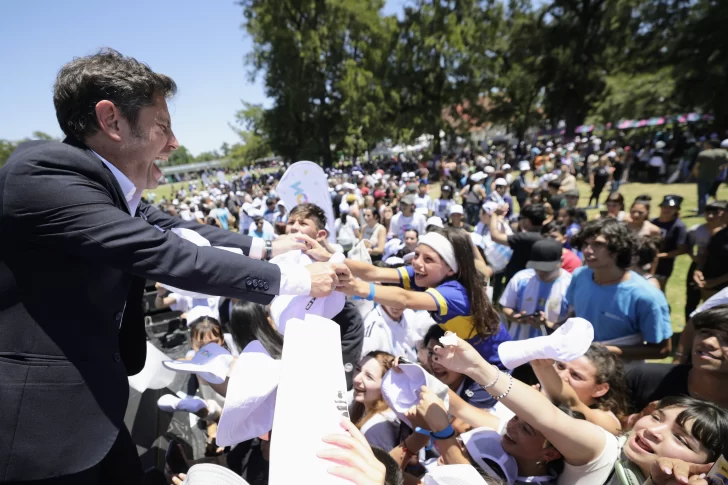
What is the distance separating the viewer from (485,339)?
249cm

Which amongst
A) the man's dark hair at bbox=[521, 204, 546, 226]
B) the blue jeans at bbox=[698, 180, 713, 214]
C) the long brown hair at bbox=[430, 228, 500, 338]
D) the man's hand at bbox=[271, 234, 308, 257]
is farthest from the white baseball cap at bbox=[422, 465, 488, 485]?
the blue jeans at bbox=[698, 180, 713, 214]

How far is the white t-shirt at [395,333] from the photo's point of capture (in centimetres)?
345

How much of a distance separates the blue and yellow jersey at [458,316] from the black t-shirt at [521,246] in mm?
2416

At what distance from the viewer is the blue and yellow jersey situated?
2.26 metres

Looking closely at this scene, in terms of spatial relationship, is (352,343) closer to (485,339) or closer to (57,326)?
(485,339)

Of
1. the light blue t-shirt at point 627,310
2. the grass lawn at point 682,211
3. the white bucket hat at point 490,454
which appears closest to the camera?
the white bucket hat at point 490,454

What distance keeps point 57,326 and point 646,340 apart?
3.43 m

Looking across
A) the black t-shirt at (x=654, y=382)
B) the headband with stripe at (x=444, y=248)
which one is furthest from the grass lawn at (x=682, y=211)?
the headband with stripe at (x=444, y=248)

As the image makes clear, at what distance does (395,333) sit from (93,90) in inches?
111

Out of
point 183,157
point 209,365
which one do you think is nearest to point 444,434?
point 209,365

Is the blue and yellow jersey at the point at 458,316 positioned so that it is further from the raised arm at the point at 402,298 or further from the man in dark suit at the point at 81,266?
the man in dark suit at the point at 81,266

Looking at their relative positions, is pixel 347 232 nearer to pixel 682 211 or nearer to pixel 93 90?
pixel 93 90

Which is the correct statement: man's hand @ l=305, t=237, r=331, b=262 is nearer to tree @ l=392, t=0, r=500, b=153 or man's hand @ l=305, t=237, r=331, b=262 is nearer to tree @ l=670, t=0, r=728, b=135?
tree @ l=670, t=0, r=728, b=135

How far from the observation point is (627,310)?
115 inches
